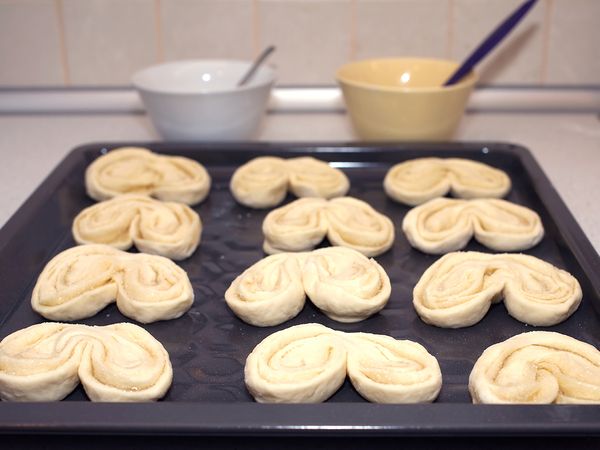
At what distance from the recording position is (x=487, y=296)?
3.38ft

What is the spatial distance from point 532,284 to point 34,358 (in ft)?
2.21

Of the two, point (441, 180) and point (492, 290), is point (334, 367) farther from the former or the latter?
point (441, 180)

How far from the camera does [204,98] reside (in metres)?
1.47

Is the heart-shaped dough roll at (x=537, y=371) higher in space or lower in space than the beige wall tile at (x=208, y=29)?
lower

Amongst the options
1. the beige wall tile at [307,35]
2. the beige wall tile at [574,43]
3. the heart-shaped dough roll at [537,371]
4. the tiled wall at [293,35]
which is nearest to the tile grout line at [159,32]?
the tiled wall at [293,35]

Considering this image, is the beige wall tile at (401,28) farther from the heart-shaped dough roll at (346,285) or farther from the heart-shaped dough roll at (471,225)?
the heart-shaped dough roll at (346,285)

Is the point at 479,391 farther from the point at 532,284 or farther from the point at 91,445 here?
the point at 91,445

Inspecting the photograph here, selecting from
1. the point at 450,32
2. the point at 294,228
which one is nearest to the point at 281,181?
the point at 294,228

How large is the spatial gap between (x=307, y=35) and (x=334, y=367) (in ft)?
3.41

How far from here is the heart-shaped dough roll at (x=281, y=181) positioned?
1.34 metres

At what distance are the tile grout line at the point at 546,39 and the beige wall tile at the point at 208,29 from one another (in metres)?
0.66

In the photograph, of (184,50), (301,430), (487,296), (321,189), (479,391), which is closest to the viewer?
(301,430)

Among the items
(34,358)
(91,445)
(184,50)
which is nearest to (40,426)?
(91,445)

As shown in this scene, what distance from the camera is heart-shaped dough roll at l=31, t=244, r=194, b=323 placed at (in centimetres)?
104
